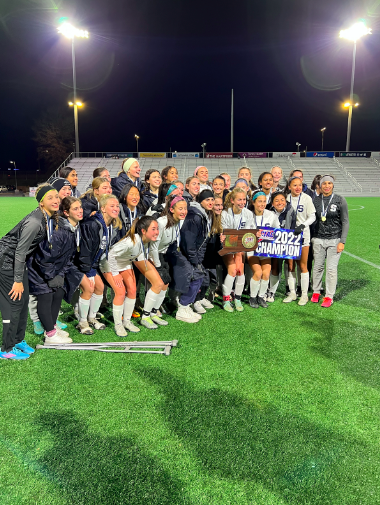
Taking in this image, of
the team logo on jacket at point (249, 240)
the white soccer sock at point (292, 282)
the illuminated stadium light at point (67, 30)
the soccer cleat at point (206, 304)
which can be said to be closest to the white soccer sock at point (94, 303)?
the soccer cleat at point (206, 304)

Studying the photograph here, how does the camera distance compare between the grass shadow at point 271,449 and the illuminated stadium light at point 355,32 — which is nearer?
the grass shadow at point 271,449

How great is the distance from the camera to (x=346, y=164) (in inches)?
1629

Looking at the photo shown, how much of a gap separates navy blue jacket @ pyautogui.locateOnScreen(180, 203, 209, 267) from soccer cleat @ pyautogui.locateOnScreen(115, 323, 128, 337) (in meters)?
1.28

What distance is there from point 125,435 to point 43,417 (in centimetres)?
72

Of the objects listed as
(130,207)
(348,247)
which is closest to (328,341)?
(130,207)

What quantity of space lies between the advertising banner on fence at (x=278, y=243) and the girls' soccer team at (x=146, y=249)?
142 mm

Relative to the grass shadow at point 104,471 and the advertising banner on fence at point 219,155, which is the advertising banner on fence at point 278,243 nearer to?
the grass shadow at point 104,471

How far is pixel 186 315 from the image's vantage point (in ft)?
15.6

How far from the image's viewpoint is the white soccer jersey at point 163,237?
14.7 feet

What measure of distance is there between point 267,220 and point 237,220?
0.55 meters

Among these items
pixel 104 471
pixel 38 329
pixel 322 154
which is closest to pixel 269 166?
pixel 322 154

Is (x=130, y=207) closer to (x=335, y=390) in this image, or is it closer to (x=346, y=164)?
A: (x=335, y=390)

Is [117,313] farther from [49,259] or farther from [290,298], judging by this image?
[290,298]

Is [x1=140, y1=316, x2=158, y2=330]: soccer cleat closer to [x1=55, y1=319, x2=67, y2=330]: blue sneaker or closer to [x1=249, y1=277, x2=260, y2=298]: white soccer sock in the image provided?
[x1=55, y1=319, x2=67, y2=330]: blue sneaker
